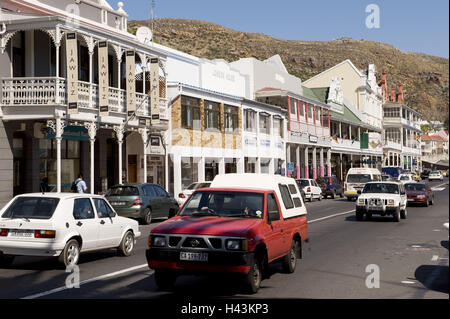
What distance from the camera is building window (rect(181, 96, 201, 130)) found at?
36094 mm

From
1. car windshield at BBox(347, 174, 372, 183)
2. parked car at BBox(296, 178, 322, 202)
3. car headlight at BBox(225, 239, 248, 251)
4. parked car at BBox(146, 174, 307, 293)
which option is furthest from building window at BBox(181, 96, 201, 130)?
car headlight at BBox(225, 239, 248, 251)

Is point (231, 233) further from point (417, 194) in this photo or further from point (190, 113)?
point (190, 113)

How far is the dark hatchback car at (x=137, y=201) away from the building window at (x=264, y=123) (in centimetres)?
2540

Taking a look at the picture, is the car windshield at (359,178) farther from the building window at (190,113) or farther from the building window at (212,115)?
the building window at (190,113)

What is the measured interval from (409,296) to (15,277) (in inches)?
268

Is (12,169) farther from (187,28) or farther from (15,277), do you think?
(187,28)

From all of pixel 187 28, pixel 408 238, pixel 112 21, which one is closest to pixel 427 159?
pixel 187 28

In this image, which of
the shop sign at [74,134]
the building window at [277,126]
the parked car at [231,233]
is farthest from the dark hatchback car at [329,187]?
the parked car at [231,233]

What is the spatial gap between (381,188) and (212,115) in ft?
56.6

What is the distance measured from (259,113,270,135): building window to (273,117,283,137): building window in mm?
1053

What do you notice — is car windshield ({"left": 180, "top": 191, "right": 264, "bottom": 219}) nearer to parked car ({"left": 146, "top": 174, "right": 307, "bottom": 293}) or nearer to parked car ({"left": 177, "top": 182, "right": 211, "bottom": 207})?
parked car ({"left": 146, "top": 174, "right": 307, "bottom": 293})

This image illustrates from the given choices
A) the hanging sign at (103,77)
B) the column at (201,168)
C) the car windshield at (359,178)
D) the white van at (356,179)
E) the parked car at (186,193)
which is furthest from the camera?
the white van at (356,179)

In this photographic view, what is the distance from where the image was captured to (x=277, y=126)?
51094mm

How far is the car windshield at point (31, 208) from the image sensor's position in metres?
11.7
